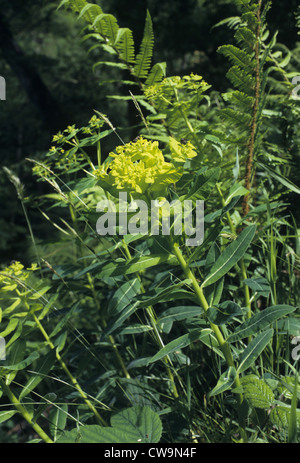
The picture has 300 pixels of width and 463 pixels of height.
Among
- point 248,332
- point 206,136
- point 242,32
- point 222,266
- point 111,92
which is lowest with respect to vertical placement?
point 248,332

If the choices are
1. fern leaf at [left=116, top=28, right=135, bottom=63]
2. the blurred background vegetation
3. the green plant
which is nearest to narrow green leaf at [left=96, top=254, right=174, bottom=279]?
the green plant

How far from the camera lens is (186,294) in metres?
1.00

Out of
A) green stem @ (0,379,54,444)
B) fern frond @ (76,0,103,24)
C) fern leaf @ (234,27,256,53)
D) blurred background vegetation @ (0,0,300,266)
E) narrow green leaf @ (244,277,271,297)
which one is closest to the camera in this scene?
green stem @ (0,379,54,444)

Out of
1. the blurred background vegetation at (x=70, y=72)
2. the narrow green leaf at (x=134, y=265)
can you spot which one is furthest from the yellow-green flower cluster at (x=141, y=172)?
the blurred background vegetation at (x=70, y=72)

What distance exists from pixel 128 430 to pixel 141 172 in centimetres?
58

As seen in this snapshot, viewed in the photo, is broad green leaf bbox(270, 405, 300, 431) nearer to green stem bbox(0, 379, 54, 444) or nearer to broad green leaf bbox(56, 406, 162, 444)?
broad green leaf bbox(56, 406, 162, 444)

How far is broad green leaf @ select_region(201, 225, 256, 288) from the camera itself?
1006mm

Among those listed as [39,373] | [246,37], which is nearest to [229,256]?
[39,373]

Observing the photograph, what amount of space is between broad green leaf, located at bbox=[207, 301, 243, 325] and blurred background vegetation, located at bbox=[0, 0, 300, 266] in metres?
1.41

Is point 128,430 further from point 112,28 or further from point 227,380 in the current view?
point 112,28

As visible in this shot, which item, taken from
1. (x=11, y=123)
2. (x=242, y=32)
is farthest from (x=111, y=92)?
(x=242, y=32)

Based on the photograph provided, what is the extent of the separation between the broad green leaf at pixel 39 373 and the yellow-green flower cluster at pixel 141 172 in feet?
1.72
